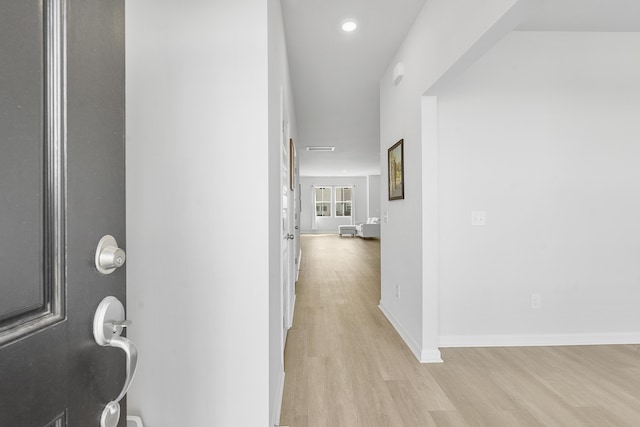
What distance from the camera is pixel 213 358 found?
4.20 ft

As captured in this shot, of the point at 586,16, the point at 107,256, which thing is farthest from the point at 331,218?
the point at 107,256

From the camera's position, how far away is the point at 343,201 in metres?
13.4

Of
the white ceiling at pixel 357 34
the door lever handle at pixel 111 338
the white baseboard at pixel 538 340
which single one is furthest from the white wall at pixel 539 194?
the door lever handle at pixel 111 338

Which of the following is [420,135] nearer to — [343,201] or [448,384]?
[448,384]

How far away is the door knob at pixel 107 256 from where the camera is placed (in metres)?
0.51

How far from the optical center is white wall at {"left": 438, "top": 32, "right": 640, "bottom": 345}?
255cm

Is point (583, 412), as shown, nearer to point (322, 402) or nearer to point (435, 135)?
point (322, 402)

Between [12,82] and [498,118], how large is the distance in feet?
9.70

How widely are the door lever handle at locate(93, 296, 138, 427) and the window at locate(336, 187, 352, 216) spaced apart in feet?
42.4

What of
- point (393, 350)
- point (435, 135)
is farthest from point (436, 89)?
point (393, 350)

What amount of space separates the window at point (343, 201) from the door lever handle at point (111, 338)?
509 inches

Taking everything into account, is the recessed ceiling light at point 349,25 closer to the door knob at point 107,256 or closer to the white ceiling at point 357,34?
the white ceiling at point 357,34

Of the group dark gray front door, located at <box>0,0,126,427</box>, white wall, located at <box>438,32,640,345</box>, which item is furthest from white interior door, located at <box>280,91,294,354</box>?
dark gray front door, located at <box>0,0,126,427</box>

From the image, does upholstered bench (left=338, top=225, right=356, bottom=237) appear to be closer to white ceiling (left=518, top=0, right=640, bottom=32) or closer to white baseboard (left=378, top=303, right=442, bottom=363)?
white baseboard (left=378, top=303, right=442, bottom=363)
